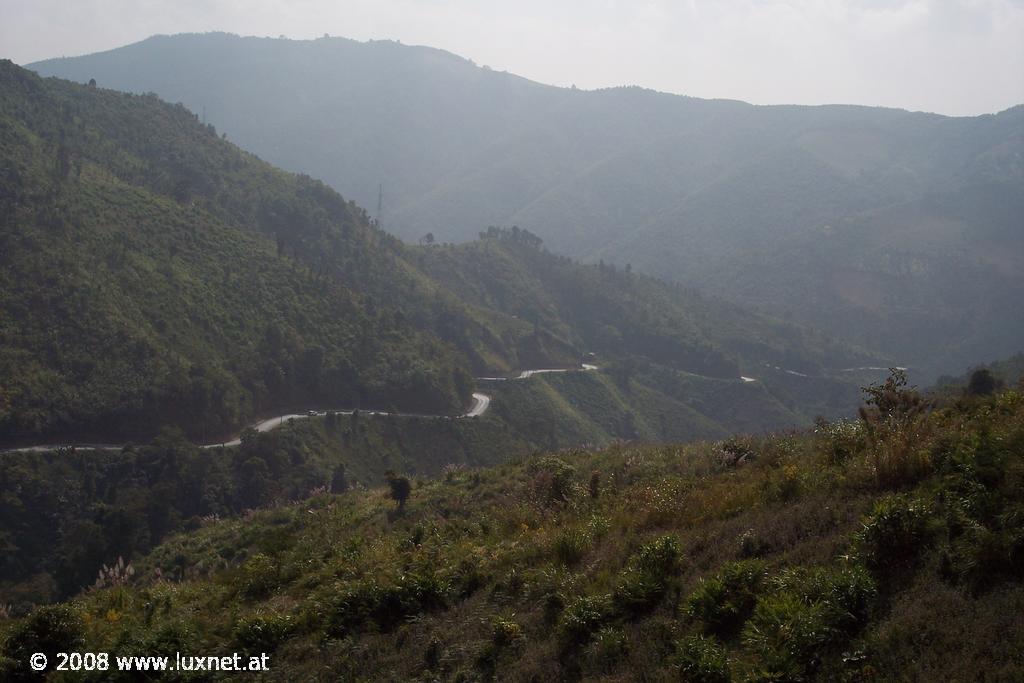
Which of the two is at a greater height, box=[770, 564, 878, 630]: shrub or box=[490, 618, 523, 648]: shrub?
box=[770, 564, 878, 630]: shrub

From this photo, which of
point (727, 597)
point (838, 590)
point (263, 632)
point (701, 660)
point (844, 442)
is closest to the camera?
point (701, 660)

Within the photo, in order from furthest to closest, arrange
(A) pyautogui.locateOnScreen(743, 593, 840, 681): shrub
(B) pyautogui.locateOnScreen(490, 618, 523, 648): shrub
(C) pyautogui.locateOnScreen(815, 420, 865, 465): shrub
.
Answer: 1. (C) pyautogui.locateOnScreen(815, 420, 865, 465): shrub
2. (B) pyautogui.locateOnScreen(490, 618, 523, 648): shrub
3. (A) pyautogui.locateOnScreen(743, 593, 840, 681): shrub

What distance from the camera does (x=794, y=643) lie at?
205 inches

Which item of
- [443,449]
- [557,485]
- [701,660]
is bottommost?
[443,449]

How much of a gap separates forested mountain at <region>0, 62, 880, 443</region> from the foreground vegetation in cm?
3984

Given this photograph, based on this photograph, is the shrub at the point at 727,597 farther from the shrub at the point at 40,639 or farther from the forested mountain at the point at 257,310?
the forested mountain at the point at 257,310

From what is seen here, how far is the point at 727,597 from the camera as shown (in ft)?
20.5

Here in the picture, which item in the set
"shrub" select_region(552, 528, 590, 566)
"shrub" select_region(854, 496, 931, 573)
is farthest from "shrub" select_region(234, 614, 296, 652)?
"shrub" select_region(854, 496, 931, 573)

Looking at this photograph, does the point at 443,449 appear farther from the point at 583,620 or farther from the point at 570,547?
the point at 583,620

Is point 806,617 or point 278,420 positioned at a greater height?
point 806,617

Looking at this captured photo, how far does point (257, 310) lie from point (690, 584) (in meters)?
58.9

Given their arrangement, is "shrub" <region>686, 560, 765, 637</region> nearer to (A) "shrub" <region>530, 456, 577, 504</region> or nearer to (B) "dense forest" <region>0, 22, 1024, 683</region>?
(B) "dense forest" <region>0, 22, 1024, 683</region>

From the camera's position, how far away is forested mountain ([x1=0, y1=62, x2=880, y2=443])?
154 ft

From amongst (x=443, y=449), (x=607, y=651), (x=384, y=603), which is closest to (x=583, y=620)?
(x=607, y=651)
